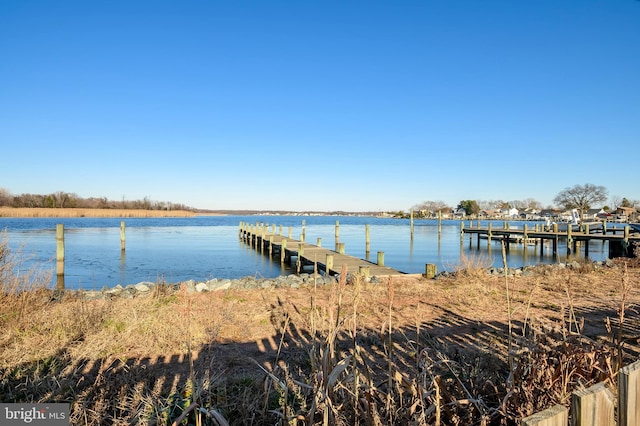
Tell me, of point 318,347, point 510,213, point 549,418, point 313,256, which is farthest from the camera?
point 510,213

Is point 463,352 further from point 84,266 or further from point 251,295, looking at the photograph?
point 84,266

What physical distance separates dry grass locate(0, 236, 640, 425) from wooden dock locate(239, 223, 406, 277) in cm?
165

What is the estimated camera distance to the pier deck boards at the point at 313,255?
15472mm

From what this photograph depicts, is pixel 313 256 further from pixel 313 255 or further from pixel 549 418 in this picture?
pixel 549 418

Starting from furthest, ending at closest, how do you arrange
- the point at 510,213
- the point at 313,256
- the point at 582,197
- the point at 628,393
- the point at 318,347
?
the point at 510,213 < the point at 582,197 < the point at 313,256 < the point at 318,347 < the point at 628,393

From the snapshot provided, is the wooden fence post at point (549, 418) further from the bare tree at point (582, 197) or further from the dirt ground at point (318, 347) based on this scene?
the bare tree at point (582, 197)

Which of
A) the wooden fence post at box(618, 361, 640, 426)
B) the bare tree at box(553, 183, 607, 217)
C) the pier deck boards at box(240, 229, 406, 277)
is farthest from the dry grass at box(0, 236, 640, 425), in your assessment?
the bare tree at box(553, 183, 607, 217)

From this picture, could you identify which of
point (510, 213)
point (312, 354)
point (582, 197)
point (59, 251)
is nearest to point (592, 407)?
point (312, 354)

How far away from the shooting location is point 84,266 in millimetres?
21906

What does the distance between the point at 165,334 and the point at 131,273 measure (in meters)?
15.9

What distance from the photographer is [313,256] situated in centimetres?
2008

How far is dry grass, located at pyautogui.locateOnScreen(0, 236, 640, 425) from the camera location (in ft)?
9.42

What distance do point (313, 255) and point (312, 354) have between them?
55.5ft

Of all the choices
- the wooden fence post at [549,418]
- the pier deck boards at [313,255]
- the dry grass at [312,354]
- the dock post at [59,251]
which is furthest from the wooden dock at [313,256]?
the dock post at [59,251]
